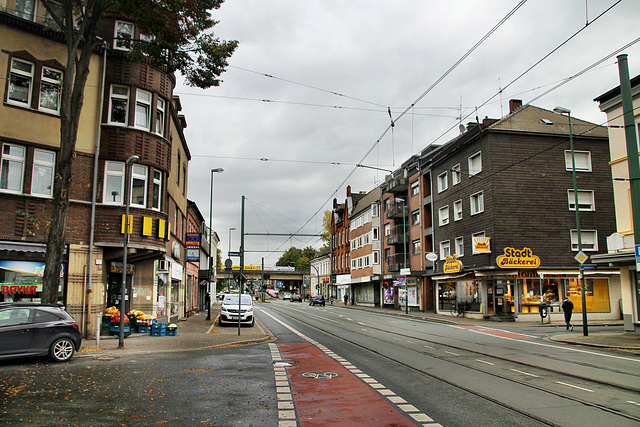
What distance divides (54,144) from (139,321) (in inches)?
302

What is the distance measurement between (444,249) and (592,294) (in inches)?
450

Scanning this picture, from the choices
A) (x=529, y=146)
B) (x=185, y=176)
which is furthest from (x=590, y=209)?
(x=185, y=176)

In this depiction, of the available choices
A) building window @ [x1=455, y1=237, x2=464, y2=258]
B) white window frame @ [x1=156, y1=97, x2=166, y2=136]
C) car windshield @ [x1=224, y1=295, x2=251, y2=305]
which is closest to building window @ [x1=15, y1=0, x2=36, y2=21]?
white window frame @ [x1=156, y1=97, x2=166, y2=136]

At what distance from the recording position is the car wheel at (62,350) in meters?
12.8

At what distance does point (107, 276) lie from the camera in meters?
20.6

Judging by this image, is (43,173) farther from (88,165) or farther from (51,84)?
(51,84)

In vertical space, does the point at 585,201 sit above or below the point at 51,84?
below

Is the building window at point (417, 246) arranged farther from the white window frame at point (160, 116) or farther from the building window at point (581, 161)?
the white window frame at point (160, 116)

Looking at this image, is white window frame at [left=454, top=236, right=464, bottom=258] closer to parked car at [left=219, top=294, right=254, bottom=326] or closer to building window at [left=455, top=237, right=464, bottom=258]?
building window at [left=455, top=237, right=464, bottom=258]

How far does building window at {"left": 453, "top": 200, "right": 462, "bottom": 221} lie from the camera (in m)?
38.9

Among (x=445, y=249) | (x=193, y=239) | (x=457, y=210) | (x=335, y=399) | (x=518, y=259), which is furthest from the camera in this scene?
(x=445, y=249)

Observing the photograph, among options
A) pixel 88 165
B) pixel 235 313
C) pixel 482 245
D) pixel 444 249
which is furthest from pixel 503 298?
pixel 88 165

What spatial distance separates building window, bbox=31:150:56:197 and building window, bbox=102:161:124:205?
1.87 meters

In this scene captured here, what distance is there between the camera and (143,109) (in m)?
20.9
